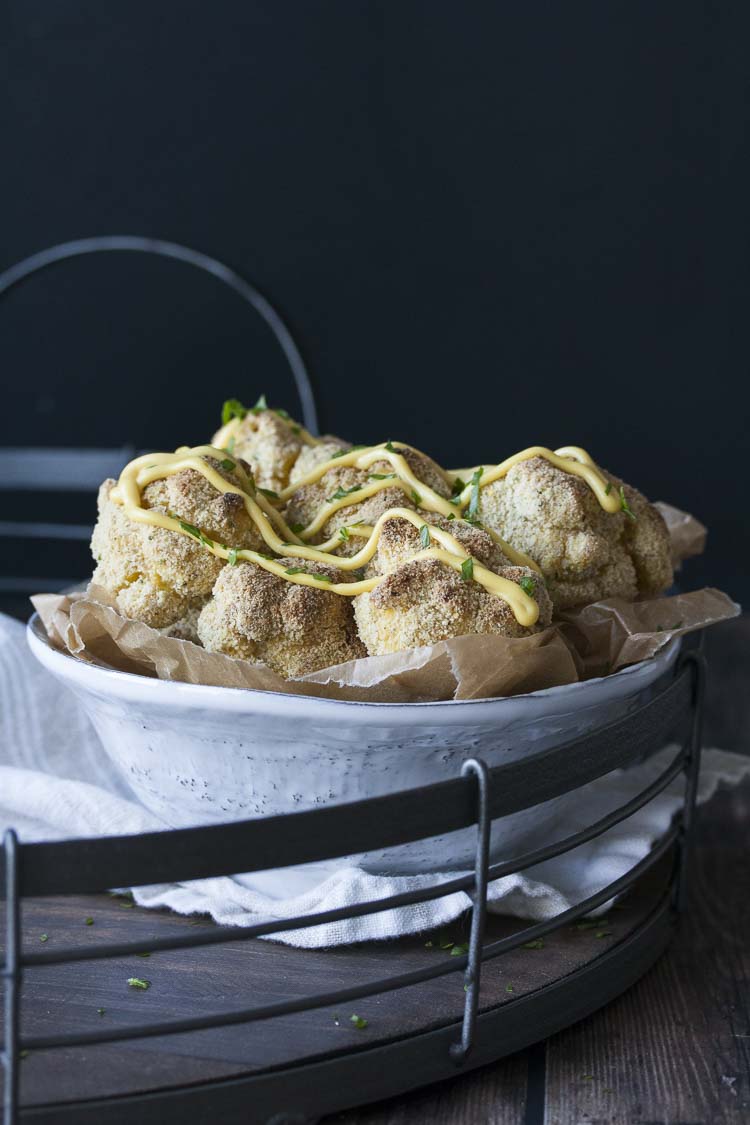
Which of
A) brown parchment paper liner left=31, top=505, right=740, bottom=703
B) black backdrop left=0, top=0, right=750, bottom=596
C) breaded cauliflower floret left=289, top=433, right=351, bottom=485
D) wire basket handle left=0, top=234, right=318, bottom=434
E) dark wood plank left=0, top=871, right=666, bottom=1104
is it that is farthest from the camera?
black backdrop left=0, top=0, right=750, bottom=596

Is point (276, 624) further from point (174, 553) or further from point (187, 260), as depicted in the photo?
point (187, 260)

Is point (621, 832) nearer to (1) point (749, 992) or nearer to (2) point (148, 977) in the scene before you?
(1) point (749, 992)

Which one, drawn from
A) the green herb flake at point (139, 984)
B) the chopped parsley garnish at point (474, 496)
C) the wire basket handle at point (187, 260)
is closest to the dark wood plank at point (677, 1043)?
the green herb flake at point (139, 984)

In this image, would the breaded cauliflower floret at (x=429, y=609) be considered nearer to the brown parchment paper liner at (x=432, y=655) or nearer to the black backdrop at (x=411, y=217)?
the brown parchment paper liner at (x=432, y=655)

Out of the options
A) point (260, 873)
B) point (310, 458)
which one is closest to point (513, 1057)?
point (260, 873)

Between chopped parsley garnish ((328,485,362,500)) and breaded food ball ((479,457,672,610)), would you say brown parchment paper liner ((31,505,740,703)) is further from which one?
chopped parsley garnish ((328,485,362,500))

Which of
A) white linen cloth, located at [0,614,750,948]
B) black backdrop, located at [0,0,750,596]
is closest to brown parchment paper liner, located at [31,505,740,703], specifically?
white linen cloth, located at [0,614,750,948]

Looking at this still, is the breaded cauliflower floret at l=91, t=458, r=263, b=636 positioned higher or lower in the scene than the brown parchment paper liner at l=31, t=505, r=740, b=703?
higher

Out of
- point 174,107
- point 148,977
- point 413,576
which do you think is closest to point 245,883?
point 148,977
